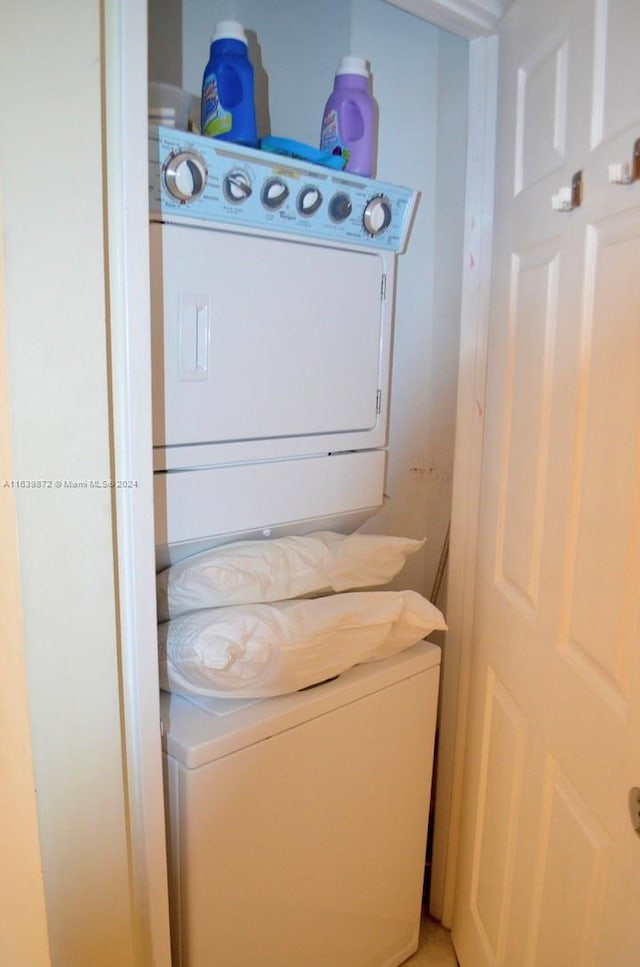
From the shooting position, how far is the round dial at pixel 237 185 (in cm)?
121

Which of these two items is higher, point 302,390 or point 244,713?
point 302,390

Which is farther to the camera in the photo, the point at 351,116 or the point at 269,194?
the point at 351,116

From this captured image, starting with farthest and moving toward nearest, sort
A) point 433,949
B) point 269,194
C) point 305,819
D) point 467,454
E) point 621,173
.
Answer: point 433,949, point 467,454, point 305,819, point 269,194, point 621,173

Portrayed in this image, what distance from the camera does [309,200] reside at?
1.34m

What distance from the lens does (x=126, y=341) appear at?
0.99 metres

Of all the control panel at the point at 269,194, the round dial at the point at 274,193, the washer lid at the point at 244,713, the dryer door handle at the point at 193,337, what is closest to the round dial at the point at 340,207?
the control panel at the point at 269,194

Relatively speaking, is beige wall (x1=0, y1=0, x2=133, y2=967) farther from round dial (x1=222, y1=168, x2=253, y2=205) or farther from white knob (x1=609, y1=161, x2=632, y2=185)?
white knob (x1=609, y1=161, x2=632, y2=185)

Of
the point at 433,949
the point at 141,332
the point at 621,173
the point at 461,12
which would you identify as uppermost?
the point at 461,12

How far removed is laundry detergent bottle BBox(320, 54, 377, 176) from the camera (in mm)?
1499

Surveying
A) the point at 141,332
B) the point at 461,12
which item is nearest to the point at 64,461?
the point at 141,332

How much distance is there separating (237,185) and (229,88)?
234 millimetres

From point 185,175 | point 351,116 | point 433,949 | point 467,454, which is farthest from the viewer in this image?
point 433,949

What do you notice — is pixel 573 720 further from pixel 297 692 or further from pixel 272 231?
pixel 272 231

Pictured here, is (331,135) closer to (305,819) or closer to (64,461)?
(64,461)
